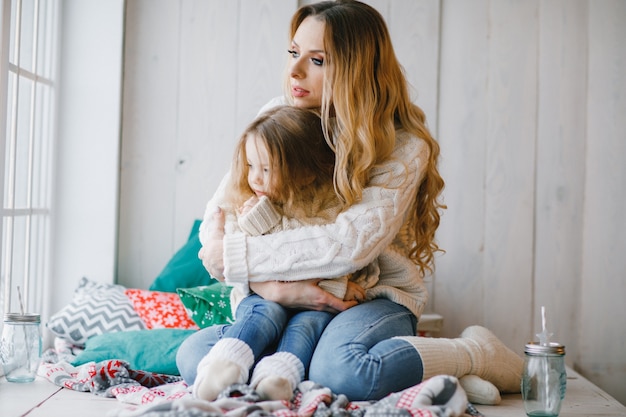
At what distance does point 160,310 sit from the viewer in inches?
99.7

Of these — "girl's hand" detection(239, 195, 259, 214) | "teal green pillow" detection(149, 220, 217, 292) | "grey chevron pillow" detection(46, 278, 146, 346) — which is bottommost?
"grey chevron pillow" detection(46, 278, 146, 346)

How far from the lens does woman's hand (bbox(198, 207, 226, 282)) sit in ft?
6.45

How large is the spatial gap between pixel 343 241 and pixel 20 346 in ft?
2.98

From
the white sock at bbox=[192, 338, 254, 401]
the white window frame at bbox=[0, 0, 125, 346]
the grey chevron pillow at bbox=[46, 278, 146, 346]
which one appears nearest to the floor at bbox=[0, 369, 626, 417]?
the white sock at bbox=[192, 338, 254, 401]

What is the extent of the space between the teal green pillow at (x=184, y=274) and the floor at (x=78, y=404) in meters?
0.69

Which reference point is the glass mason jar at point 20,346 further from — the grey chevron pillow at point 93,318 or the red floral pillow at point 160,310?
the red floral pillow at point 160,310

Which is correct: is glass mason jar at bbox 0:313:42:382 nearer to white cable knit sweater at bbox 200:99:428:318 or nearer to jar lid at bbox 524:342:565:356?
white cable knit sweater at bbox 200:99:428:318

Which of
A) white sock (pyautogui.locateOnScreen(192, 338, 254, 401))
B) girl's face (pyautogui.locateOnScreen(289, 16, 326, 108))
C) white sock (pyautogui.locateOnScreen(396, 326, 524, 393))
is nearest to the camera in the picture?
white sock (pyautogui.locateOnScreen(192, 338, 254, 401))

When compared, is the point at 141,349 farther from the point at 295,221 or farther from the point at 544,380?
the point at 544,380

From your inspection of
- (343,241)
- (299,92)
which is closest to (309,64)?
(299,92)

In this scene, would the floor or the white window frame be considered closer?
the floor

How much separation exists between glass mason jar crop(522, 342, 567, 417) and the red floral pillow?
3.84 ft

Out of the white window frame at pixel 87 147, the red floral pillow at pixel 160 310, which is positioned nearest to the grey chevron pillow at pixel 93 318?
the red floral pillow at pixel 160 310

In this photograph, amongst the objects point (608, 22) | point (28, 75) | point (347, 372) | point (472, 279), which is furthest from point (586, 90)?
point (28, 75)
